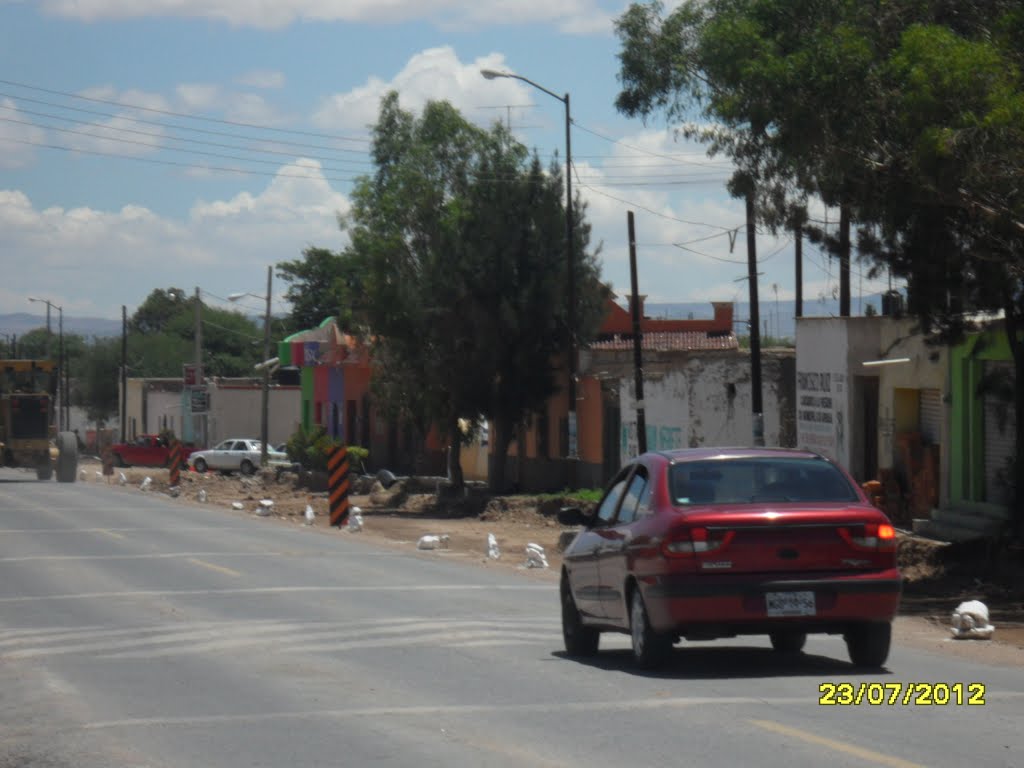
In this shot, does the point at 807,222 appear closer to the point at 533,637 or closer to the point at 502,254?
the point at 533,637

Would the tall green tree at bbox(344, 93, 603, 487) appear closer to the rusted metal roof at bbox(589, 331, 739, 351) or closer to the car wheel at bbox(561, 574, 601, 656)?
the rusted metal roof at bbox(589, 331, 739, 351)

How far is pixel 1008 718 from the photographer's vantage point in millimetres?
8945

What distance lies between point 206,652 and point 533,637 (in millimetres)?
2950

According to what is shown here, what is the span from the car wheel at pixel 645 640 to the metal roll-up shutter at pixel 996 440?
14.5m

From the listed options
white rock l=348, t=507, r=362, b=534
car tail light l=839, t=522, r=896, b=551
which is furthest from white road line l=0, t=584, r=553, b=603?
white rock l=348, t=507, r=362, b=534

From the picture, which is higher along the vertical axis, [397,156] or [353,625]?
[397,156]

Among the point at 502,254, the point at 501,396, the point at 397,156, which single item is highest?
the point at 397,156

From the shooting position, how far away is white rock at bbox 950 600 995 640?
1445 cm

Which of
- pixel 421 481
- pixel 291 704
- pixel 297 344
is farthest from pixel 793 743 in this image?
pixel 297 344

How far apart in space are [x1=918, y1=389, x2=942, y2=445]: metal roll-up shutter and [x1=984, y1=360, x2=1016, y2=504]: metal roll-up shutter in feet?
6.87

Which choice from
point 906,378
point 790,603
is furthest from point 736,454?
point 906,378

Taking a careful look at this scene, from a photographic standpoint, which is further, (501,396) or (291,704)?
(501,396)
